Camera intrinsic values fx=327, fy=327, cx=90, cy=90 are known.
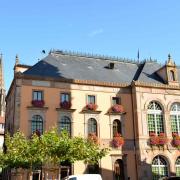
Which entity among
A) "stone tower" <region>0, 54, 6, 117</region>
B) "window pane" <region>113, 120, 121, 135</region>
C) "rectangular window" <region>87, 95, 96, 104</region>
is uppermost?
"stone tower" <region>0, 54, 6, 117</region>

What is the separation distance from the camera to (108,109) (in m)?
35.2

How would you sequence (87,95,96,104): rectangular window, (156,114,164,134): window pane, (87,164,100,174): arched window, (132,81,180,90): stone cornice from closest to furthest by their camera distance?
(87,164,100,174): arched window, (87,95,96,104): rectangular window, (156,114,164,134): window pane, (132,81,180,90): stone cornice

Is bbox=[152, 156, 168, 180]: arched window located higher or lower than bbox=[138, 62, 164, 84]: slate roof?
lower

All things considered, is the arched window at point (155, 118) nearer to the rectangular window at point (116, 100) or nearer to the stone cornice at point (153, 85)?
the stone cornice at point (153, 85)

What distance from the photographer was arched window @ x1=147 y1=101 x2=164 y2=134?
117ft

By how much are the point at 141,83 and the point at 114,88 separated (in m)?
3.10

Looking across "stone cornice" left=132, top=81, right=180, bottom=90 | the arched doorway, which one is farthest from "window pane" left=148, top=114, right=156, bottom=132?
the arched doorway

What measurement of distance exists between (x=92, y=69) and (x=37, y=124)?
33.9ft

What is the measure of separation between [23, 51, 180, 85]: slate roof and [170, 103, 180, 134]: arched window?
11.1 feet

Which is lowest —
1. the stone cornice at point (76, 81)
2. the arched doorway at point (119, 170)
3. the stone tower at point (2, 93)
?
the arched doorway at point (119, 170)

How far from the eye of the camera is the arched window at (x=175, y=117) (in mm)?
36750

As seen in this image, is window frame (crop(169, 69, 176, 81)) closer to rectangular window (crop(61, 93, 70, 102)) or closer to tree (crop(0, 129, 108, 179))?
rectangular window (crop(61, 93, 70, 102))

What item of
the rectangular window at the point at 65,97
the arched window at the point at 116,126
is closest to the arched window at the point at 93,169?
the arched window at the point at 116,126

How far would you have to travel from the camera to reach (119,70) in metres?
40.3
